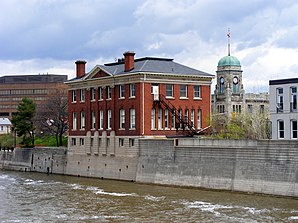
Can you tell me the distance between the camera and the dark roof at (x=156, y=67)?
2662 inches

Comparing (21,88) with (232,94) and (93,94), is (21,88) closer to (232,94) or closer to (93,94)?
(232,94)

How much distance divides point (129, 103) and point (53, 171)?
17461 mm

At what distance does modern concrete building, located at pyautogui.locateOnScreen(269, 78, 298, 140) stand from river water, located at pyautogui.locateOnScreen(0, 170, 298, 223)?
7737 millimetres

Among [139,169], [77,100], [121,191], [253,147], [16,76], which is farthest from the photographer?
[16,76]

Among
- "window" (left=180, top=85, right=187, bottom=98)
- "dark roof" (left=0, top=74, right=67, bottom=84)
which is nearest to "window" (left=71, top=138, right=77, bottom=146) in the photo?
"window" (left=180, top=85, right=187, bottom=98)

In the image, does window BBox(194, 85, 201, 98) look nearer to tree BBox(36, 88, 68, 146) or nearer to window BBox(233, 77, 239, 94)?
tree BBox(36, 88, 68, 146)

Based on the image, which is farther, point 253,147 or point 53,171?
point 53,171

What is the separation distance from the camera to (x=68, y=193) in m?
56.6

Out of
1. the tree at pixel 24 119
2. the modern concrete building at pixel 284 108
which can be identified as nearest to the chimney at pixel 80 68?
the tree at pixel 24 119

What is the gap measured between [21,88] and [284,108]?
14205cm

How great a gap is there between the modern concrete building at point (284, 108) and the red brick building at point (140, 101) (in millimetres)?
15055

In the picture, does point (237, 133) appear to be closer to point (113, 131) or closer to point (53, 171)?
point (113, 131)

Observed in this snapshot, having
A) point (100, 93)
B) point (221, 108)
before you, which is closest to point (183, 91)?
point (100, 93)

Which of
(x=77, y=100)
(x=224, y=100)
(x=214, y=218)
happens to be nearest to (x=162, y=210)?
(x=214, y=218)
